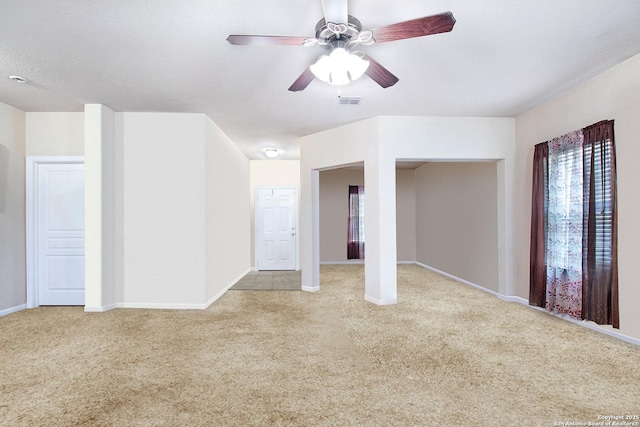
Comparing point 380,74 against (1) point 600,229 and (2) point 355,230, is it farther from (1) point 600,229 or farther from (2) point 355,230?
(2) point 355,230

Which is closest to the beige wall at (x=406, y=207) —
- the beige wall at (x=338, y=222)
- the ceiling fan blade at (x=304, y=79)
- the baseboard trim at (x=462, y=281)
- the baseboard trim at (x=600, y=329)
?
the beige wall at (x=338, y=222)

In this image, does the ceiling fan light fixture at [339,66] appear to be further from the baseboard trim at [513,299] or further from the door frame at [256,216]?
the door frame at [256,216]

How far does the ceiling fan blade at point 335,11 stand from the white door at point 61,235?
4.15m

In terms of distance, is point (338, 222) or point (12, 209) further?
point (338, 222)

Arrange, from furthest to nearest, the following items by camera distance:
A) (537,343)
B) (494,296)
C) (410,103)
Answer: (494,296) < (410,103) < (537,343)

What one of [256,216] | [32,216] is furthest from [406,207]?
[32,216]

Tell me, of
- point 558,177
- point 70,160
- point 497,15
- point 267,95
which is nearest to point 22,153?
point 70,160

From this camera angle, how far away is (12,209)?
4.02 meters

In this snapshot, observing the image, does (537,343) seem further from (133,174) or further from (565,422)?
(133,174)

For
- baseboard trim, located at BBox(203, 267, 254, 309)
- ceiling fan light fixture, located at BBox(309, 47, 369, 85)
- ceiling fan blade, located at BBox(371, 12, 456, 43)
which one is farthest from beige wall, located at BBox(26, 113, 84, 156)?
ceiling fan blade, located at BBox(371, 12, 456, 43)

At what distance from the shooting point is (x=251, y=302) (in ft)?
14.6

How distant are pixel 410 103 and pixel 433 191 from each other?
3.61 metres

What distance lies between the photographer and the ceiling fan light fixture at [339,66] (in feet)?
7.33

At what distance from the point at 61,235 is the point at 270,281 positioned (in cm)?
323
